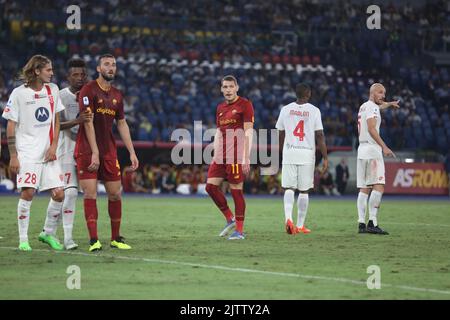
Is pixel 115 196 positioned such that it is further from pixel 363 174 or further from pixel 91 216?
pixel 363 174

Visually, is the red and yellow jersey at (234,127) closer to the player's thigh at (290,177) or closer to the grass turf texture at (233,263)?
the grass turf texture at (233,263)

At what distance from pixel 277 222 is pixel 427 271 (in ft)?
27.8

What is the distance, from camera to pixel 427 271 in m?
10.2

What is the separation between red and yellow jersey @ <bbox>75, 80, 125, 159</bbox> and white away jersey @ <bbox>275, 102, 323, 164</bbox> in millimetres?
4175

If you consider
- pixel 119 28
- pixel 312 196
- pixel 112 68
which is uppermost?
pixel 119 28

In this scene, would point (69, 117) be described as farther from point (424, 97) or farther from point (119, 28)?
point (424, 97)

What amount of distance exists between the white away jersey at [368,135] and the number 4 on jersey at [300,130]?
1172 millimetres

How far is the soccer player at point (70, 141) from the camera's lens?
1248 cm

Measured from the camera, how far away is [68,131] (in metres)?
12.9

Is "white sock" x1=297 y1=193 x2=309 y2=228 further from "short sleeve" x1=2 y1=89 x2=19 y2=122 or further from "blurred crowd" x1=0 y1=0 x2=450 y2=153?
"blurred crowd" x1=0 y1=0 x2=450 y2=153

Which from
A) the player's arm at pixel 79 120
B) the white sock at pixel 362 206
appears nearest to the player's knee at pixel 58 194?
the player's arm at pixel 79 120

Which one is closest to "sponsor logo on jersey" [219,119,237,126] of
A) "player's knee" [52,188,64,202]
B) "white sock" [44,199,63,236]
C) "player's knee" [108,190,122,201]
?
"player's knee" [108,190,122,201]

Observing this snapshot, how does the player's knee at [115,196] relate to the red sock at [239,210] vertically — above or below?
above
